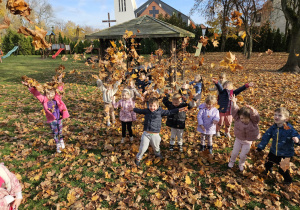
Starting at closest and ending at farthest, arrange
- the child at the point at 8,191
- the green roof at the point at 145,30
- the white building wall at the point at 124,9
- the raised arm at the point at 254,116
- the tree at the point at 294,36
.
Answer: the child at the point at 8,191 → the raised arm at the point at 254,116 → the green roof at the point at 145,30 → the tree at the point at 294,36 → the white building wall at the point at 124,9

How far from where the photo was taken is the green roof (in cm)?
938

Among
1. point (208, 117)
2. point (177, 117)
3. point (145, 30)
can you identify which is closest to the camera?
point (208, 117)

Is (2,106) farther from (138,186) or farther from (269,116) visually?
(269,116)

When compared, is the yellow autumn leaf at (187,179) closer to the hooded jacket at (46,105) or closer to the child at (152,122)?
the child at (152,122)

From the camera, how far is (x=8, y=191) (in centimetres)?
230

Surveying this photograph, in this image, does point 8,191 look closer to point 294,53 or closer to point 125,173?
point 125,173

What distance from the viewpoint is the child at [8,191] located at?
7.26ft

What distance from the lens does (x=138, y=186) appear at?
3648 millimetres

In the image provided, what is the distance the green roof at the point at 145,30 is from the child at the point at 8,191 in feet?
27.9

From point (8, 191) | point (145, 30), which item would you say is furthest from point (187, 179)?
point (145, 30)

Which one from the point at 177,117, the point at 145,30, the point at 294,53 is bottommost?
the point at 177,117

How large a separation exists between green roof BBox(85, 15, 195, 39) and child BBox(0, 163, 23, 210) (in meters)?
8.51

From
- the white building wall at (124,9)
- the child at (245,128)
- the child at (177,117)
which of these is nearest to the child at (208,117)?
the child at (177,117)

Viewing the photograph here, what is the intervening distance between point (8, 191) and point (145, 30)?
9.25 m
